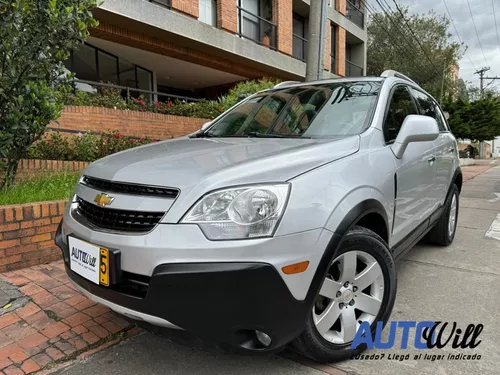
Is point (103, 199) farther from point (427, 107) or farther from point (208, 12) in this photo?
point (208, 12)

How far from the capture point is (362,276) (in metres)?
2.16

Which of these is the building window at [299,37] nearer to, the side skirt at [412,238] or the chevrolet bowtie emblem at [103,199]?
the side skirt at [412,238]

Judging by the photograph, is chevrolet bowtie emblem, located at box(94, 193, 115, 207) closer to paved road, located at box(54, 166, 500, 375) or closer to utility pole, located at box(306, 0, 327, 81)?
paved road, located at box(54, 166, 500, 375)

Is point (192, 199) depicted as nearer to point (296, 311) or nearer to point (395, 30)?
point (296, 311)

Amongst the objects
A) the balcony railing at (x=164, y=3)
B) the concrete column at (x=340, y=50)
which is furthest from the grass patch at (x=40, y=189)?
the concrete column at (x=340, y=50)

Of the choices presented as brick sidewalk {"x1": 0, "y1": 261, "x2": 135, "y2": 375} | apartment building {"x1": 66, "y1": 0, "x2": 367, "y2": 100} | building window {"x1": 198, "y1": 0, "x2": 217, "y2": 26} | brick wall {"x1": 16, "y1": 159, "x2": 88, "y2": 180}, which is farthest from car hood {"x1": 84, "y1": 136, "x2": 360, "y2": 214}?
building window {"x1": 198, "y1": 0, "x2": 217, "y2": 26}

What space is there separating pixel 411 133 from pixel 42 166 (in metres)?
4.76

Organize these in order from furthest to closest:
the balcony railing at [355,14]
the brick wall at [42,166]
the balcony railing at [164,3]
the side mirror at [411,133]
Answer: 1. the balcony railing at [355,14]
2. the balcony railing at [164,3]
3. the brick wall at [42,166]
4. the side mirror at [411,133]

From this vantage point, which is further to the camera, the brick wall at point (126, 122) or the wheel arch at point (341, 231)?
the brick wall at point (126, 122)

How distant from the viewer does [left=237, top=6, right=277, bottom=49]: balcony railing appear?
12533 millimetres

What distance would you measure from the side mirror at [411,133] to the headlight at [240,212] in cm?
124

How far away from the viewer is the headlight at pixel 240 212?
169 cm

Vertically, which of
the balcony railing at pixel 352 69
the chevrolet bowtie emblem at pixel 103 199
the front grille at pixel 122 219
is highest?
the balcony railing at pixel 352 69

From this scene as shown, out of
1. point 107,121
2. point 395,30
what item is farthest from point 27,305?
point 395,30
